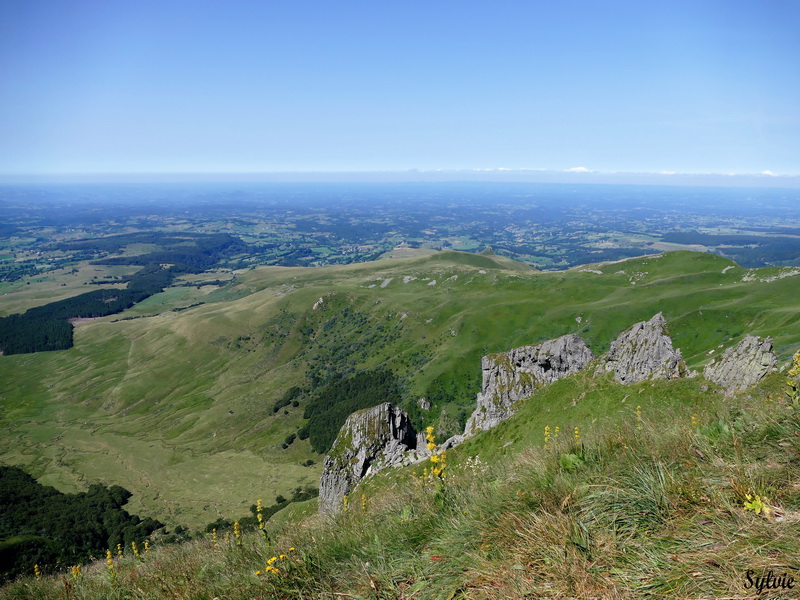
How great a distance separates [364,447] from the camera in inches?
2072

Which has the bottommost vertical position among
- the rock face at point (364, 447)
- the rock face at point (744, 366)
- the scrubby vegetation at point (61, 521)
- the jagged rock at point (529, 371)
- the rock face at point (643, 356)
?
the scrubby vegetation at point (61, 521)

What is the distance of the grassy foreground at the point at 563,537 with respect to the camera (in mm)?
3492

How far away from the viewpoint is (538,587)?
12.3ft

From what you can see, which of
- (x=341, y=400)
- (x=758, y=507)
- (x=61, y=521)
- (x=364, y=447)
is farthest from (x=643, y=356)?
(x=61, y=521)

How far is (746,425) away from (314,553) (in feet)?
21.2

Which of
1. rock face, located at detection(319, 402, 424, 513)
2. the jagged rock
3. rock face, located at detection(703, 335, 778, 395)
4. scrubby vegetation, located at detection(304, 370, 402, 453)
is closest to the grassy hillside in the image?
scrubby vegetation, located at detection(304, 370, 402, 453)

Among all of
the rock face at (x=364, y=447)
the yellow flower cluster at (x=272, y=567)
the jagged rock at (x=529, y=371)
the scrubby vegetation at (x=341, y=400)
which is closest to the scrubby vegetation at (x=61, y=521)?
the scrubby vegetation at (x=341, y=400)

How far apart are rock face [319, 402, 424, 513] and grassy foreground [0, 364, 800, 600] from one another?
4499cm

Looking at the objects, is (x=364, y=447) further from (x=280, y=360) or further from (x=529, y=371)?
(x=280, y=360)

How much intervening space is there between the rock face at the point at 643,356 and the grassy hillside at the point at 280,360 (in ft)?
56.2

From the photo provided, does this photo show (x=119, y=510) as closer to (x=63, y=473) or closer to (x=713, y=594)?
(x=63, y=473)

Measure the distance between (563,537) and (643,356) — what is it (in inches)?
1587

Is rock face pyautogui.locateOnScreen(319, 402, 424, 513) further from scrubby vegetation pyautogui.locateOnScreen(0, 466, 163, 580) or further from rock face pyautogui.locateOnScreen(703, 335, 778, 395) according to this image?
scrubby vegetation pyautogui.locateOnScreen(0, 466, 163, 580)

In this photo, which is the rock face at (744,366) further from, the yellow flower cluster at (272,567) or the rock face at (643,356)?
Result: the yellow flower cluster at (272,567)
